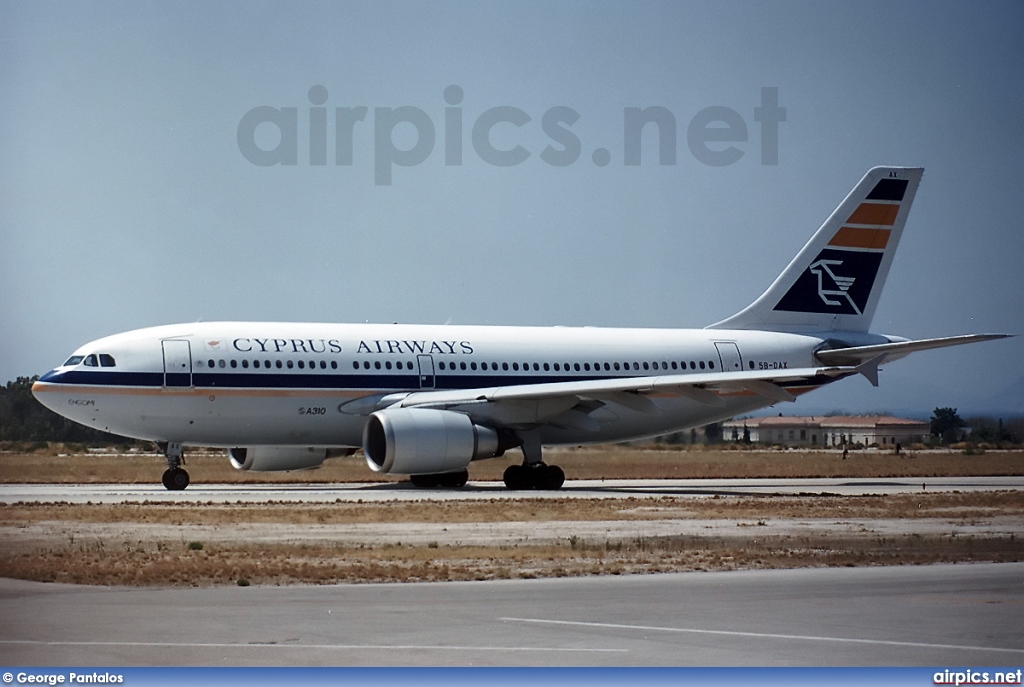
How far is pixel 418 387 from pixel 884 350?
11.9 m

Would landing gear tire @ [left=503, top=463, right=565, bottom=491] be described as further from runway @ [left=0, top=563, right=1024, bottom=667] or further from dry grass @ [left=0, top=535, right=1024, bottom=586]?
runway @ [left=0, top=563, right=1024, bottom=667]

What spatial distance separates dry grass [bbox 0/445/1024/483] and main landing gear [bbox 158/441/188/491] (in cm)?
382

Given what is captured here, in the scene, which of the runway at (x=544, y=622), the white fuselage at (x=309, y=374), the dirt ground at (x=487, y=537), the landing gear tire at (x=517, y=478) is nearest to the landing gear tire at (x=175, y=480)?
the white fuselage at (x=309, y=374)

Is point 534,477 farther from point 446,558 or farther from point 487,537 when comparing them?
point 446,558

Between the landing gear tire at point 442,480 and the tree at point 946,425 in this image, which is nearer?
the landing gear tire at point 442,480

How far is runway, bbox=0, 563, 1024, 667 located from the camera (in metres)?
9.29

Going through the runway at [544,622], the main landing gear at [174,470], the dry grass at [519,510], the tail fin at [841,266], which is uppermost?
the tail fin at [841,266]

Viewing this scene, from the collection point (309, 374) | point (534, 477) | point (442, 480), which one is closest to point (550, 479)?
point (534, 477)

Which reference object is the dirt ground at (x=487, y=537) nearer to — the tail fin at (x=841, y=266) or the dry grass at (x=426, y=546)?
the dry grass at (x=426, y=546)

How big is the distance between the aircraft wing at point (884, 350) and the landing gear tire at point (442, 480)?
10126 mm

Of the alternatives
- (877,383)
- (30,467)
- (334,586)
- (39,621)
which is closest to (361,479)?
(30,467)

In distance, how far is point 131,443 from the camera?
5556cm

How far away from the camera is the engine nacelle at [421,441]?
29672 millimetres

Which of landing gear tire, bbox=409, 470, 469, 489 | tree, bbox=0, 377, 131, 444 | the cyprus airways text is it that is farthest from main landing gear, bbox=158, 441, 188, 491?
→ tree, bbox=0, 377, 131, 444
